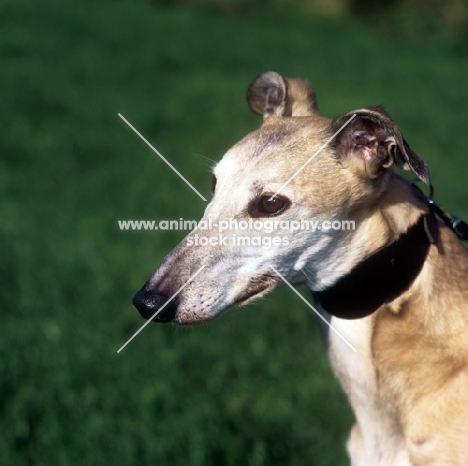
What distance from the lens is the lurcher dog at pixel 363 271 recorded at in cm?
314

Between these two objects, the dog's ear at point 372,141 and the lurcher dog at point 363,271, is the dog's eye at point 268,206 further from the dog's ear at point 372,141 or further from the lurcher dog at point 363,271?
the dog's ear at point 372,141

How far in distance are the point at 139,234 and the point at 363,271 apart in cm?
513

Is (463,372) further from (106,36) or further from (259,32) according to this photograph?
(259,32)

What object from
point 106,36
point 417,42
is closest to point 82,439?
point 106,36

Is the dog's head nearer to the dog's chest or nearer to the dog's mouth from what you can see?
the dog's mouth

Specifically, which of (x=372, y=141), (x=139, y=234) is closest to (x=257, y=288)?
(x=372, y=141)

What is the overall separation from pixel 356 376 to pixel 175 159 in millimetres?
8301

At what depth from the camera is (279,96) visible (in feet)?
12.8

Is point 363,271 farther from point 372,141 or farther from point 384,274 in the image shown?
point 372,141

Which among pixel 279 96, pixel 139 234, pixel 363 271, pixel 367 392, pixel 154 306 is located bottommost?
pixel 139 234

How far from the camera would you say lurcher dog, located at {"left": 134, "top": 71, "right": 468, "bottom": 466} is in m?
3.14

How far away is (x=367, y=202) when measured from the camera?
131 inches

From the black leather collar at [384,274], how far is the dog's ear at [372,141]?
28cm

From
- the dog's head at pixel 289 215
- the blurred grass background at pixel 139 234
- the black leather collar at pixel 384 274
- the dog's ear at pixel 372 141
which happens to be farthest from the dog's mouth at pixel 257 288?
the blurred grass background at pixel 139 234
